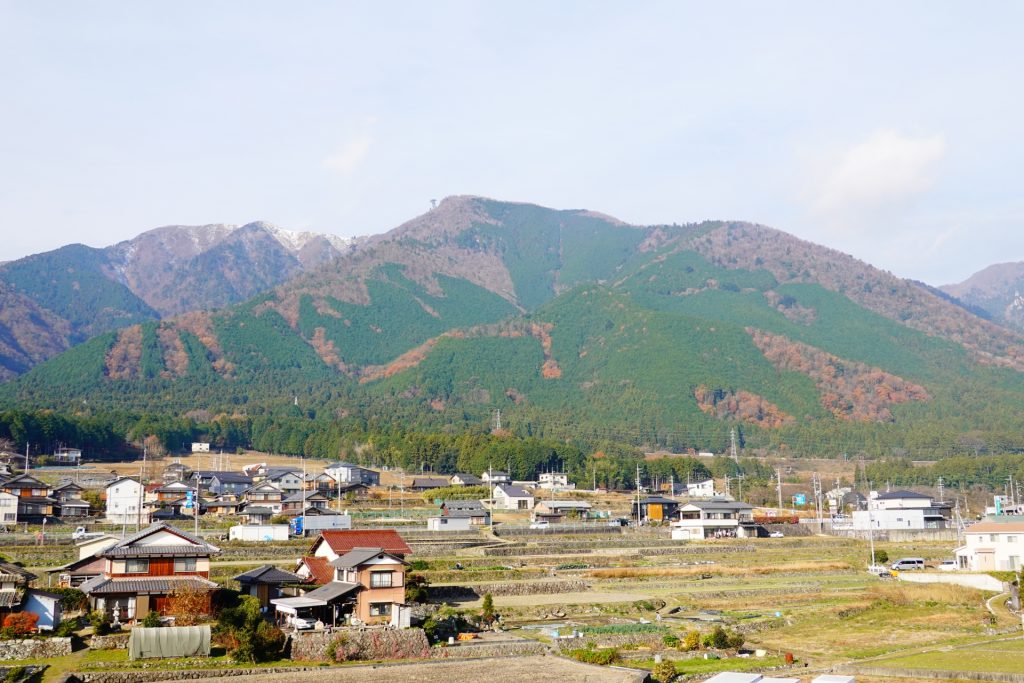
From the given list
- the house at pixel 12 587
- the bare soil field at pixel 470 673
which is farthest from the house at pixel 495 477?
the bare soil field at pixel 470 673

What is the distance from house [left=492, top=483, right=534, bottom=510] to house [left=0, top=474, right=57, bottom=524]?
3307 centimetres

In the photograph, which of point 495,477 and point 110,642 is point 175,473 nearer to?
point 495,477

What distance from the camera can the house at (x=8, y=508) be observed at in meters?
57.8

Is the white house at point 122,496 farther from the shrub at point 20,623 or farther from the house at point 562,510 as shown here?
the shrub at point 20,623

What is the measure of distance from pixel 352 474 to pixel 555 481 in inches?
751

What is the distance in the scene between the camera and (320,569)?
37.4 meters

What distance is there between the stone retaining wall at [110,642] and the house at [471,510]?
3353 centimetres

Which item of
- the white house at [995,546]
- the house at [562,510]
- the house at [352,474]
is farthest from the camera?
the house at [352,474]

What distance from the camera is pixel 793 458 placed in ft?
404

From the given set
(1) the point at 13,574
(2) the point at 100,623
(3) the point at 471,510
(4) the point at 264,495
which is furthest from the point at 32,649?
(4) the point at 264,495

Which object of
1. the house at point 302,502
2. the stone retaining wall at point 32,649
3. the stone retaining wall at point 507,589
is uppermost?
the house at point 302,502

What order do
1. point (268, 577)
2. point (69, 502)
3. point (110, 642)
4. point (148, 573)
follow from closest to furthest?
point (110, 642), point (148, 573), point (268, 577), point (69, 502)

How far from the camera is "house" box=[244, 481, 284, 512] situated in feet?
227

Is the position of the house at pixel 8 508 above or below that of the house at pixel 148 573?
above
